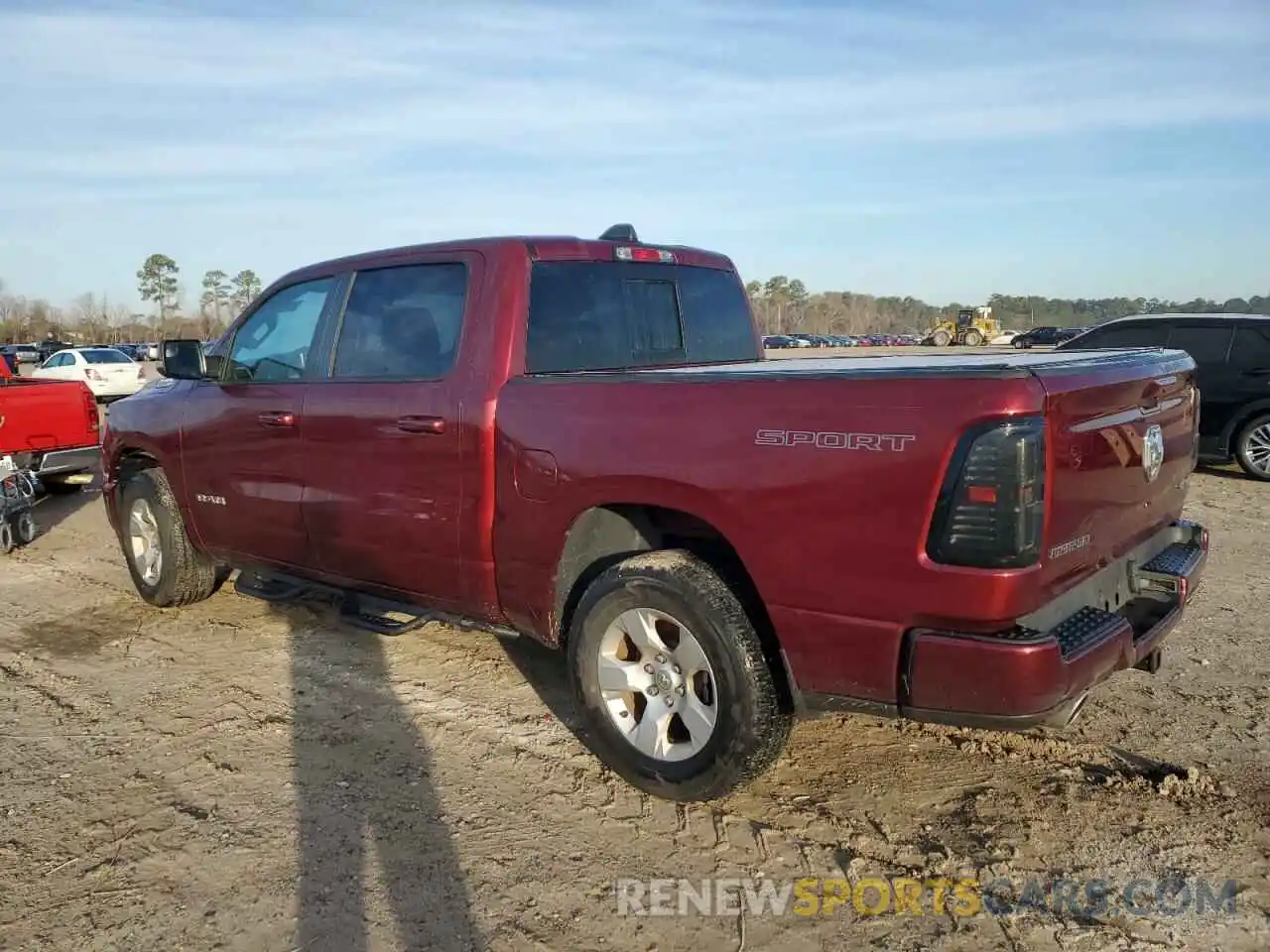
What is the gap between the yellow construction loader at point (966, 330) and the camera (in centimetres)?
6072

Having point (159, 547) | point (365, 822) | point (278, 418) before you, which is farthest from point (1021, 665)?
point (159, 547)

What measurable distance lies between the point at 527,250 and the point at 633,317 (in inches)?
24.9

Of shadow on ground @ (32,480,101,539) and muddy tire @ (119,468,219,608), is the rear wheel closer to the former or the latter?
muddy tire @ (119,468,219,608)

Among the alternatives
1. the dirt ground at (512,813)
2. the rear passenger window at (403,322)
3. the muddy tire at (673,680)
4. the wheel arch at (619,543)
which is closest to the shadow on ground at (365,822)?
the dirt ground at (512,813)

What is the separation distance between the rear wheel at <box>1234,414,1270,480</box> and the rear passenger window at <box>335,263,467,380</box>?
905cm

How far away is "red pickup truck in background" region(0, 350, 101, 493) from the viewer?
814 cm

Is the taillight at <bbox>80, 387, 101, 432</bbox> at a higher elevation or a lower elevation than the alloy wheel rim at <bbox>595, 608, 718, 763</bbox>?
higher

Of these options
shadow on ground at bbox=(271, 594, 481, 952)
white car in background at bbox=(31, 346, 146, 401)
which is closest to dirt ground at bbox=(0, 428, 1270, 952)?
shadow on ground at bbox=(271, 594, 481, 952)

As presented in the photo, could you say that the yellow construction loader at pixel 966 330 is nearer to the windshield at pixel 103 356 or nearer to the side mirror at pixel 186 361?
the windshield at pixel 103 356

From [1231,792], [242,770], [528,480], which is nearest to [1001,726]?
[1231,792]

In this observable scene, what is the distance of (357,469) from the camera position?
4.25 meters

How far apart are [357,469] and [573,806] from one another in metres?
1.77

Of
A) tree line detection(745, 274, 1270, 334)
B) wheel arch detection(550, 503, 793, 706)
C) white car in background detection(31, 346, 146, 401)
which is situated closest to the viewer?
wheel arch detection(550, 503, 793, 706)

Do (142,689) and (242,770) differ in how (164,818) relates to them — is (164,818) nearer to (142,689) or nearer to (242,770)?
(242,770)
